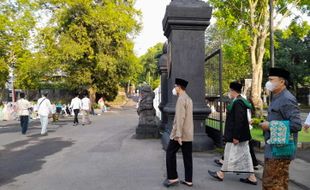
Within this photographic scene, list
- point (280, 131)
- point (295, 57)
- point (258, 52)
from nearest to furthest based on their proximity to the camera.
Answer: point (280, 131), point (258, 52), point (295, 57)

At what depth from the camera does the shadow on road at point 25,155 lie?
7830 mm

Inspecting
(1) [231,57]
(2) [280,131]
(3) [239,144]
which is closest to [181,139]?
(3) [239,144]

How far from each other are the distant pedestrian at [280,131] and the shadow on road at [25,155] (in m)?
4.78

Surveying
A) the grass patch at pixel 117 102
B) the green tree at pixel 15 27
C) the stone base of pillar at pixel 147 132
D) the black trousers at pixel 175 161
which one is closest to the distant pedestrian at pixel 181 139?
the black trousers at pixel 175 161

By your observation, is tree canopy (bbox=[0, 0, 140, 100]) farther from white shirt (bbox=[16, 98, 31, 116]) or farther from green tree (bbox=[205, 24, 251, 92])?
white shirt (bbox=[16, 98, 31, 116])

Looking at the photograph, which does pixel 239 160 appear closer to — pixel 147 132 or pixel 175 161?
pixel 175 161

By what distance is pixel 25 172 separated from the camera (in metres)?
7.77

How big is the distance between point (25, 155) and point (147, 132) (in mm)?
4190

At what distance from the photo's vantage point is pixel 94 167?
8016 mm

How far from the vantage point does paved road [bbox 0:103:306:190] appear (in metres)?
6.53

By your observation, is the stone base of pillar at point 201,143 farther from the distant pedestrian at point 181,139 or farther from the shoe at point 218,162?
the distant pedestrian at point 181,139

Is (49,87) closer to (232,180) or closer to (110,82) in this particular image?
(110,82)

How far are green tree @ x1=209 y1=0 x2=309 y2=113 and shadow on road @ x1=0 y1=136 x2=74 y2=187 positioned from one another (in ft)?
42.5

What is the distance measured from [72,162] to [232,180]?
3808mm
